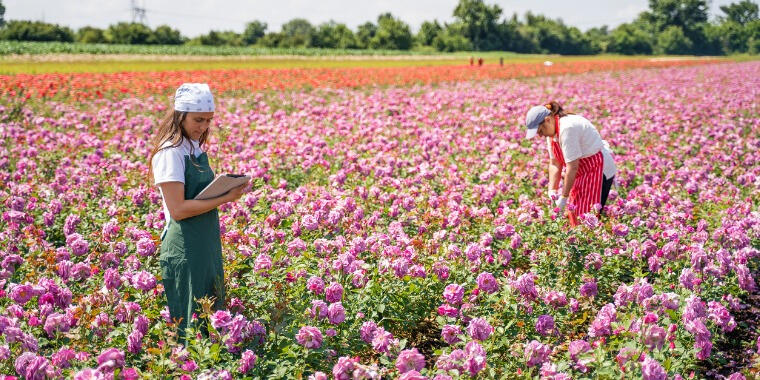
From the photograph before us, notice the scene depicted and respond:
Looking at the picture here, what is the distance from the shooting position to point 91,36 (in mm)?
71312

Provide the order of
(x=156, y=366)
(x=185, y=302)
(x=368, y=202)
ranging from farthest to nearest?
(x=368, y=202), (x=185, y=302), (x=156, y=366)

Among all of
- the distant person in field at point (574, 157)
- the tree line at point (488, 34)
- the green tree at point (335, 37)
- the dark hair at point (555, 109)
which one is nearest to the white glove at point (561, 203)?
the distant person in field at point (574, 157)

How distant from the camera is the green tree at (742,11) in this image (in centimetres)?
14775

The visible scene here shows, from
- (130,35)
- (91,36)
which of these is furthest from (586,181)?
(91,36)

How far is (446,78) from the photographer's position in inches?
930

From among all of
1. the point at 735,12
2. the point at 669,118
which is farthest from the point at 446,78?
the point at 735,12

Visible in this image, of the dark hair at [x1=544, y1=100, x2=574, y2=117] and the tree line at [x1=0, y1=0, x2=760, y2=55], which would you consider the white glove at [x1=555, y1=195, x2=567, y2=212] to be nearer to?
the dark hair at [x1=544, y1=100, x2=574, y2=117]

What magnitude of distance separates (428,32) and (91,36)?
50.8m

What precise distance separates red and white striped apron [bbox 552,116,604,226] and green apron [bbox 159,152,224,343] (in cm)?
329

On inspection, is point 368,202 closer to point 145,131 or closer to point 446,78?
point 145,131

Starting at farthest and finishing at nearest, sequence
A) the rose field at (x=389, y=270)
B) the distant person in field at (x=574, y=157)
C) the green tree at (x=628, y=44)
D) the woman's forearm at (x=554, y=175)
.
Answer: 1. the green tree at (x=628, y=44)
2. the woman's forearm at (x=554, y=175)
3. the distant person in field at (x=574, y=157)
4. the rose field at (x=389, y=270)

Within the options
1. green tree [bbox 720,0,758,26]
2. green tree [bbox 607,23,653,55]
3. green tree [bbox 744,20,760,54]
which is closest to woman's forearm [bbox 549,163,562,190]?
green tree [bbox 607,23,653,55]

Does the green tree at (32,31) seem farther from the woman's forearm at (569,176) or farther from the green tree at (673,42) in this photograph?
the green tree at (673,42)

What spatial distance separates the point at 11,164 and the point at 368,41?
81.6 metres
